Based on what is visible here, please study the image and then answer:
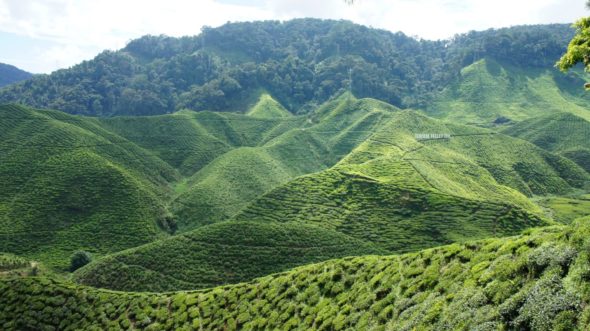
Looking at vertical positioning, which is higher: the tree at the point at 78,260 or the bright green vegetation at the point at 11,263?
the bright green vegetation at the point at 11,263

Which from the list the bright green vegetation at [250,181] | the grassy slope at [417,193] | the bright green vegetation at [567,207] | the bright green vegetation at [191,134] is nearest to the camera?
the grassy slope at [417,193]

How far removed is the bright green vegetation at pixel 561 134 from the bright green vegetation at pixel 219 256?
4565 inches

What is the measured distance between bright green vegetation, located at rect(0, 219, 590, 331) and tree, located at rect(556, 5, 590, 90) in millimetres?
7212

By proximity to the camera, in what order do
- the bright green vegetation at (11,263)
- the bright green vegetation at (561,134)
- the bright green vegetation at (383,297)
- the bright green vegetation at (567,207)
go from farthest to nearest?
the bright green vegetation at (561,134)
the bright green vegetation at (567,207)
the bright green vegetation at (11,263)
the bright green vegetation at (383,297)

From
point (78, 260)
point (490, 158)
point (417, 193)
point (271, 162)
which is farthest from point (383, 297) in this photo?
point (490, 158)

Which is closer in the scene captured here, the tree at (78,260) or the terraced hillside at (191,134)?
the tree at (78,260)

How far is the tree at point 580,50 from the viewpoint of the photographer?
18.6 meters

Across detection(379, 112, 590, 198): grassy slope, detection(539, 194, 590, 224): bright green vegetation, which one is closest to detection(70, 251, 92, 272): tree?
detection(379, 112, 590, 198): grassy slope

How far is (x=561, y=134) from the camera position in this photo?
166 metres

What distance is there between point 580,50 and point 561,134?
17122 centimetres

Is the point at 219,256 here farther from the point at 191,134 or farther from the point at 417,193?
the point at 191,134

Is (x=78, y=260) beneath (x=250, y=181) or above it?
beneath

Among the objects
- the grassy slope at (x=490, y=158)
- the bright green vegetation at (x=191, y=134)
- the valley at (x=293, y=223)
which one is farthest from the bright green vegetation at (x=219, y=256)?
the bright green vegetation at (x=191, y=134)

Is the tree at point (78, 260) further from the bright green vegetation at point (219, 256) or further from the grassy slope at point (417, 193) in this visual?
the grassy slope at point (417, 193)
